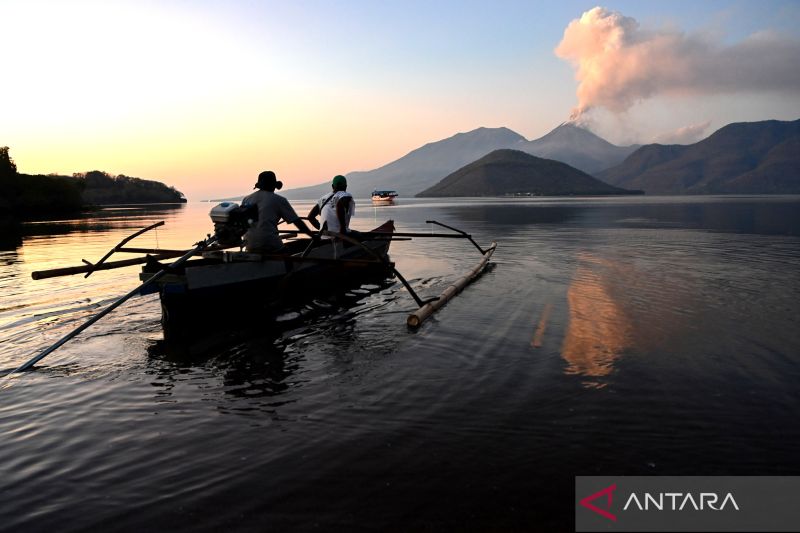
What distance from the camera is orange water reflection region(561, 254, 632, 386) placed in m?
8.26

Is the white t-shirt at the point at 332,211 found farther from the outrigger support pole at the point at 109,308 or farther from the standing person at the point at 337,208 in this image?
the outrigger support pole at the point at 109,308

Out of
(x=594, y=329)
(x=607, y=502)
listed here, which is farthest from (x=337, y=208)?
(x=607, y=502)

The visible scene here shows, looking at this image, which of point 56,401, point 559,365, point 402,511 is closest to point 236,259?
point 56,401

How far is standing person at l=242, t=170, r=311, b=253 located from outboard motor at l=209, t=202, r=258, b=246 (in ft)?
0.60

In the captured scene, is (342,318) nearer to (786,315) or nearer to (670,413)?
(670,413)

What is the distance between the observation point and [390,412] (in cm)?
650

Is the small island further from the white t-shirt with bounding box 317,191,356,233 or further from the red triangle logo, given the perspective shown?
the red triangle logo

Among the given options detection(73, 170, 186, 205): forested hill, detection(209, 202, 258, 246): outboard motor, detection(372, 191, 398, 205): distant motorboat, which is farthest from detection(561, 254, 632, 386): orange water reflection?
detection(73, 170, 186, 205): forested hill

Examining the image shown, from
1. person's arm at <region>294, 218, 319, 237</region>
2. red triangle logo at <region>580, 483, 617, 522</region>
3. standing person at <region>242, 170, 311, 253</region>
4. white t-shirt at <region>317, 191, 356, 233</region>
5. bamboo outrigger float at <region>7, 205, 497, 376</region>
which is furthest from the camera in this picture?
white t-shirt at <region>317, 191, 356, 233</region>

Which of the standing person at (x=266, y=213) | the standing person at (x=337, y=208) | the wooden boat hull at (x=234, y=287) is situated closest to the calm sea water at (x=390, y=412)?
the wooden boat hull at (x=234, y=287)

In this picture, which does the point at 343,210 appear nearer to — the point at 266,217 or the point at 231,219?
the point at 266,217

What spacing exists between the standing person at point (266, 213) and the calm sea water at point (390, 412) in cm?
155

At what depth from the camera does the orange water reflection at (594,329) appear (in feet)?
27.1

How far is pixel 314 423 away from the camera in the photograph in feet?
20.4
